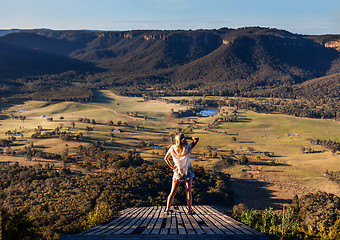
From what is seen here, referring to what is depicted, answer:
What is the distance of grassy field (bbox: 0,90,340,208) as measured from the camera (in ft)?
182

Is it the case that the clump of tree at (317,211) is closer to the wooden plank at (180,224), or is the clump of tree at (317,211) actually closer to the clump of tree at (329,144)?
the wooden plank at (180,224)

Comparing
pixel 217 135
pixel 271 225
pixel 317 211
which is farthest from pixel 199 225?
pixel 217 135

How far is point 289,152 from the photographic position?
7106 centimetres

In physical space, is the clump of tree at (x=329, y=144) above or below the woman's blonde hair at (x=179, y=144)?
below

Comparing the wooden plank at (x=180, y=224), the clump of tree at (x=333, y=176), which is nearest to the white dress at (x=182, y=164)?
the wooden plank at (x=180, y=224)

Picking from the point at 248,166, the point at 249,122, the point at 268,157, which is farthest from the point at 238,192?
the point at 249,122

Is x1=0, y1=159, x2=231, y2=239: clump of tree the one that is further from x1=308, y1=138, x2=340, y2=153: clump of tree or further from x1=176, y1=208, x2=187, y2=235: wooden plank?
x1=308, y1=138, x2=340, y2=153: clump of tree

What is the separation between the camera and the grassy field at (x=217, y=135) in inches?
2179

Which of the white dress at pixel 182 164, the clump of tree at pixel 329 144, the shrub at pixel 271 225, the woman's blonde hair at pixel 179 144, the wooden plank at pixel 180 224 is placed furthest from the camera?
the clump of tree at pixel 329 144

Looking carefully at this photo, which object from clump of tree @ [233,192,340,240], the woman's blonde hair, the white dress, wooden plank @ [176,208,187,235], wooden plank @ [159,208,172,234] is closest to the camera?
wooden plank @ [176,208,187,235]

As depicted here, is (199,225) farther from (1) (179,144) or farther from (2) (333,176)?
(2) (333,176)

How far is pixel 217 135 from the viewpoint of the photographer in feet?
287

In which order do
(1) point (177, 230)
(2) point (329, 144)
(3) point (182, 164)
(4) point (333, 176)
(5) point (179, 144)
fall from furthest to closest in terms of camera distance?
(2) point (329, 144), (4) point (333, 176), (3) point (182, 164), (5) point (179, 144), (1) point (177, 230)

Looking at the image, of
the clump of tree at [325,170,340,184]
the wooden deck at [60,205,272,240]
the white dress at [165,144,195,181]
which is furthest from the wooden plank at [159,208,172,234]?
the clump of tree at [325,170,340,184]
